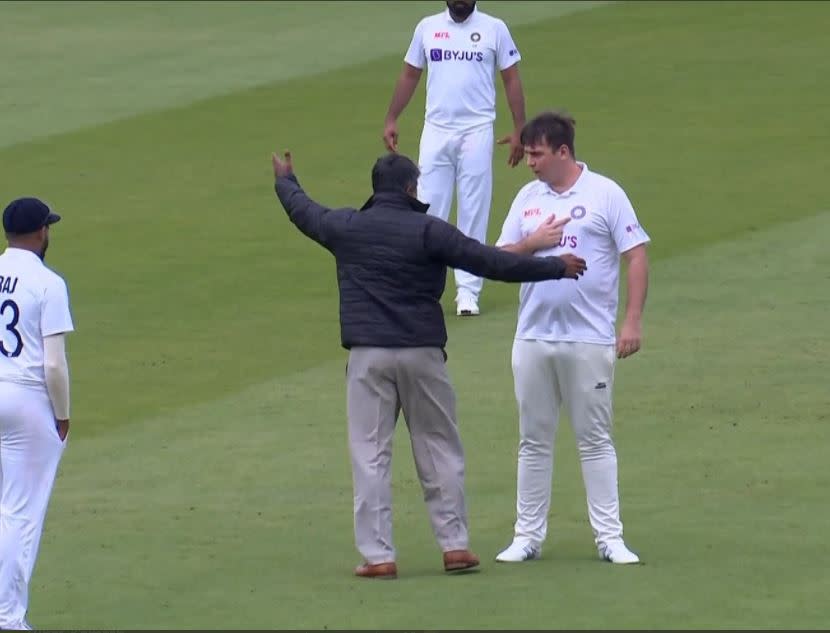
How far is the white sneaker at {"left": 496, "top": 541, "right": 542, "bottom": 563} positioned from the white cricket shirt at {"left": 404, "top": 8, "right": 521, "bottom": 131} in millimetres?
5956

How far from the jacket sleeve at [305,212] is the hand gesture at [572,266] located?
1.12 metres

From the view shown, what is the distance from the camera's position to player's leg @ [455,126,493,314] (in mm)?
15375

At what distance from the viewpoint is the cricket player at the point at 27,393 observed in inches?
352

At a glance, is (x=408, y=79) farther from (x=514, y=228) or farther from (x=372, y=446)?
(x=372, y=446)

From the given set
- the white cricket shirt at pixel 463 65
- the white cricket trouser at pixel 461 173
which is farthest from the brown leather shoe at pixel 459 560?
the white cricket shirt at pixel 463 65

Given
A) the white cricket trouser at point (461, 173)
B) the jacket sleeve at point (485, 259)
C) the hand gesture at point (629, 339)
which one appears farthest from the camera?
the white cricket trouser at point (461, 173)

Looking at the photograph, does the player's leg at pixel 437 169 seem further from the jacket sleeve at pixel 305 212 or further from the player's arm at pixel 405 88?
the jacket sleeve at pixel 305 212

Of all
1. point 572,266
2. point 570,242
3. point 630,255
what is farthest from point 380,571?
point 630,255

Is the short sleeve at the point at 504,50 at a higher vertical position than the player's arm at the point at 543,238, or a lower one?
higher

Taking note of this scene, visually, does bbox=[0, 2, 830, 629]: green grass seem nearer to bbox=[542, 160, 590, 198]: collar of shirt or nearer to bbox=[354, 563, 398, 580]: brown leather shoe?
bbox=[354, 563, 398, 580]: brown leather shoe

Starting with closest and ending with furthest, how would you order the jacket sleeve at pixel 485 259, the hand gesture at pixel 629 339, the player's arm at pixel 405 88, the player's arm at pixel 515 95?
the jacket sleeve at pixel 485 259, the hand gesture at pixel 629 339, the player's arm at pixel 515 95, the player's arm at pixel 405 88

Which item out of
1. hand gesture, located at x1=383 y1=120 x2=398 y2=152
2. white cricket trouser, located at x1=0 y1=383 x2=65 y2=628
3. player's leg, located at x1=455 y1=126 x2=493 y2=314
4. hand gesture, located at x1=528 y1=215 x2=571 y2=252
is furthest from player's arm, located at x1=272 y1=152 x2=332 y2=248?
player's leg, located at x1=455 y1=126 x2=493 y2=314

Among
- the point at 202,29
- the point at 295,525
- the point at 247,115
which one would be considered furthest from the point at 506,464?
the point at 202,29

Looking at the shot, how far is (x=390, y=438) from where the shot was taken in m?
9.76
